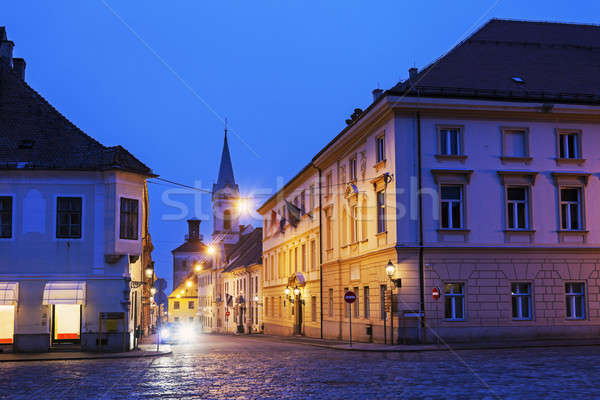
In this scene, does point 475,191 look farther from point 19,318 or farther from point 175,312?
point 175,312

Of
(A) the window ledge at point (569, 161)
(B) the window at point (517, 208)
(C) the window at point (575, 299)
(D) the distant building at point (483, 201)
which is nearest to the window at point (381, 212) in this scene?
(D) the distant building at point (483, 201)

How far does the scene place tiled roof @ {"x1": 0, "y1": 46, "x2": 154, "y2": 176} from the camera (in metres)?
29.2

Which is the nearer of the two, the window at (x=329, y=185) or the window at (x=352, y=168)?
the window at (x=352, y=168)

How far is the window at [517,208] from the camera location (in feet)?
104

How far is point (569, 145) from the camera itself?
32.7m

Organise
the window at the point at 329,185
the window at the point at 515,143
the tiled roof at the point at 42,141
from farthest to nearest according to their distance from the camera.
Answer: the window at the point at 329,185 → the window at the point at 515,143 → the tiled roof at the point at 42,141

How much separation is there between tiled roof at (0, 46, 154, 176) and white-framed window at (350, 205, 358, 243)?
11633 millimetres

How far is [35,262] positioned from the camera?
2891 centimetres

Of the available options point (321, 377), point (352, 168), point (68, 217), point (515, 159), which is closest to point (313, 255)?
point (352, 168)

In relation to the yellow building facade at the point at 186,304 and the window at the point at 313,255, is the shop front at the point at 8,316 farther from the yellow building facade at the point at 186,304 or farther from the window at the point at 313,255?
the yellow building facade at the point at 186,304

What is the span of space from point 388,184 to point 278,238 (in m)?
29.0

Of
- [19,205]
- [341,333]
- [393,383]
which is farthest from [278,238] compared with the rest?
[393,383]

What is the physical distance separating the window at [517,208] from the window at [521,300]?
8.73ft

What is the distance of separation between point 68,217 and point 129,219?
2456 millimetres
